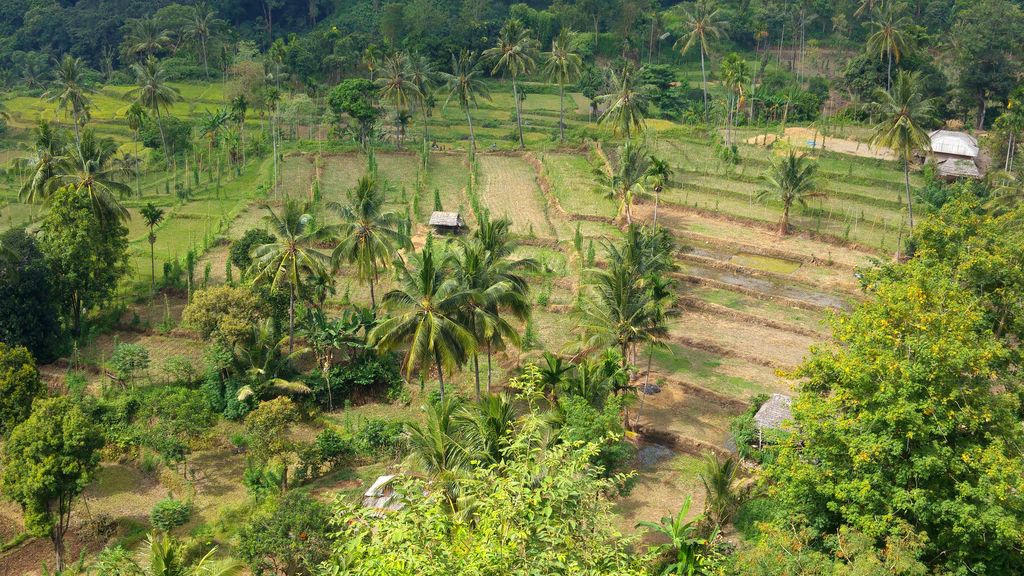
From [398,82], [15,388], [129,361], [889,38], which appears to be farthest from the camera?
[889,38]

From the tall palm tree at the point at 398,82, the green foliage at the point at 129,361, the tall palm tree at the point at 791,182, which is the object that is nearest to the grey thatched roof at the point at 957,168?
the tall palm tree at the point at 791,182

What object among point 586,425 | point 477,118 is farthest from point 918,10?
point 586,425

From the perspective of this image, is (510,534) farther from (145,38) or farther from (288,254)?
(145,38)

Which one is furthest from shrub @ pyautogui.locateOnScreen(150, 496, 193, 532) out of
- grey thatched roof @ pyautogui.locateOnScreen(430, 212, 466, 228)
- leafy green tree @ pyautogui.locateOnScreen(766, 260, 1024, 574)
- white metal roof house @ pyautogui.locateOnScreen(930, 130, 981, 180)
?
white metal roof house @ pyautogui.locateOnScreen(930, 130, 981, 180)

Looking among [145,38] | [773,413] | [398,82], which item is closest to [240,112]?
[398,82]

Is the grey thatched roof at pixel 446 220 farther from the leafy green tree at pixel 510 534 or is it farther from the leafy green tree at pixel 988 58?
the leafy green tree at pixel 988 58

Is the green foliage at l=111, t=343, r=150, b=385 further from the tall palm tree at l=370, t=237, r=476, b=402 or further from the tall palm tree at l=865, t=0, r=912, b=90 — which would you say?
the tall palm tree at l=865, t=0, r=912, b=90
